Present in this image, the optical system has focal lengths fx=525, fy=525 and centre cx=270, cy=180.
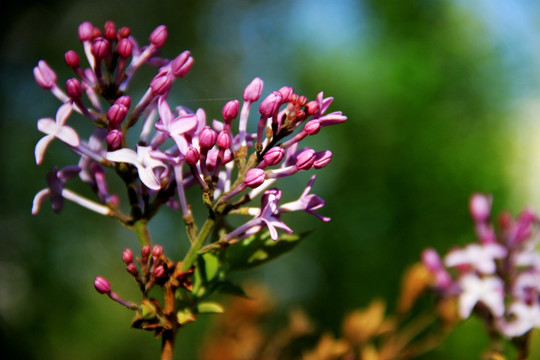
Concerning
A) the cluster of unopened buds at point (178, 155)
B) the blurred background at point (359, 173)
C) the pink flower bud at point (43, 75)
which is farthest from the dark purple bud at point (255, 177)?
the blurred background at point (359, 173)

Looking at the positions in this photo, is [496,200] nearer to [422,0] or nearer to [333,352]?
[422,0]

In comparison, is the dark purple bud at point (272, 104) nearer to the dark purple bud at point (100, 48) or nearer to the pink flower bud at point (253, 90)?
the pink flower bud at point (253, 90)

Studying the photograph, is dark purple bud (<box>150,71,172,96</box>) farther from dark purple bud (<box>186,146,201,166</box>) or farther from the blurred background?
the blurred background

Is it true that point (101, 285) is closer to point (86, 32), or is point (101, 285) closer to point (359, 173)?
point (86, 32)

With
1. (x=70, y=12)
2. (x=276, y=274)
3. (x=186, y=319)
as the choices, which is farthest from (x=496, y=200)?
(x=70, y=12)

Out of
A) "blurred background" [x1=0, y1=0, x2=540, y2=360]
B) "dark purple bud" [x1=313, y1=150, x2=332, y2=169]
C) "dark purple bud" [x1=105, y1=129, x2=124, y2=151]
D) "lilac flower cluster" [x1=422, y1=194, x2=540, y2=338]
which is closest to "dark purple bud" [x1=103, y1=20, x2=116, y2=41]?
"dark purple bud" [x1=105, y1=129, x2=124, y2=151]

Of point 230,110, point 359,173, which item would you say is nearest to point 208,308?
point 230,110

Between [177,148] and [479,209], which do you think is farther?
[479,209]
